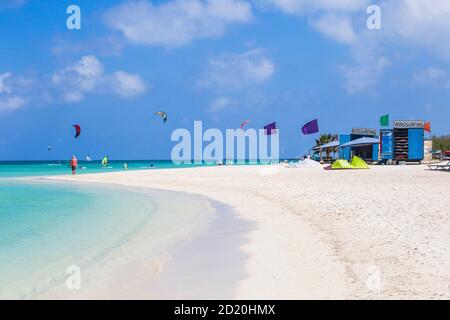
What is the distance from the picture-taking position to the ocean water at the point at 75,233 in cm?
543

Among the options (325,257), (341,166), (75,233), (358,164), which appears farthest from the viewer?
(358,164)

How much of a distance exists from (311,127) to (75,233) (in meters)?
31.1

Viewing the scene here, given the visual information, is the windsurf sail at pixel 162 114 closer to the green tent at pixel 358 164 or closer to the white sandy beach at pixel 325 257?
the green tent at pixel 358 164

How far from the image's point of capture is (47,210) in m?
12.5

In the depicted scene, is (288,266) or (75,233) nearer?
(288,266)

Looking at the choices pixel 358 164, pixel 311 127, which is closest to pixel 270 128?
pixel 311 127

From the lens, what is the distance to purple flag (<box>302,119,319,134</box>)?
37125 mm

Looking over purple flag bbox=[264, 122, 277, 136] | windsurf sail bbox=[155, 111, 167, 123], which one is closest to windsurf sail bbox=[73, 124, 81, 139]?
windsurf sail bbox=[155, 111, 167, 123]

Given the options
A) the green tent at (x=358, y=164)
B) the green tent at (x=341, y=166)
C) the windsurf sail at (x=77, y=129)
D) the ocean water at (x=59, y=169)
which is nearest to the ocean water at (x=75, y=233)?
the green tent at (x=341, y=166)

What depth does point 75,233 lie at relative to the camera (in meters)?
8.46

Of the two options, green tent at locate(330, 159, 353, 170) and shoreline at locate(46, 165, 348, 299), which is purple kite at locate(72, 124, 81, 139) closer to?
green tent at locate(330, 159, 353, 170)

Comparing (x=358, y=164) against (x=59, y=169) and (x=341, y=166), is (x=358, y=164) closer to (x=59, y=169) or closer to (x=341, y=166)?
(x=341, y=166)
